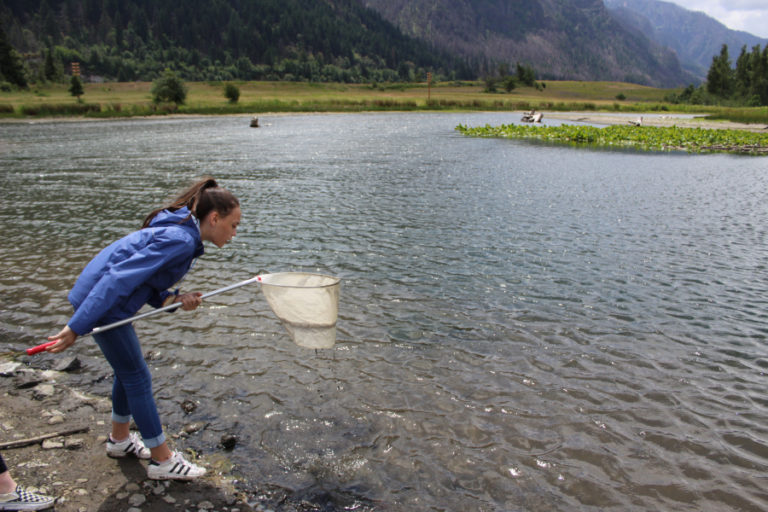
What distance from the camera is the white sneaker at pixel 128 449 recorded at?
546cm

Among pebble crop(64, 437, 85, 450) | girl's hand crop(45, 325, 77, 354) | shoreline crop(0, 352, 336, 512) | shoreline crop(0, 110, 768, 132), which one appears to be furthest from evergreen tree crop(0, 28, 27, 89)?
girl's hand crop(45, 325, 77, 354)

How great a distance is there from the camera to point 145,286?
4.63 metres

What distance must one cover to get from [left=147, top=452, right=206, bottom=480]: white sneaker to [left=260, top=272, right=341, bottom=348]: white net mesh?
5.70 feet

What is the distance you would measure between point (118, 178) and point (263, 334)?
2435 cm

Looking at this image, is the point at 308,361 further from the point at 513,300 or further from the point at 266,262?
the point at 266,262

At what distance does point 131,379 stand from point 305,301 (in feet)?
5.97

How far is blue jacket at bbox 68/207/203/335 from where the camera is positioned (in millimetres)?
4270

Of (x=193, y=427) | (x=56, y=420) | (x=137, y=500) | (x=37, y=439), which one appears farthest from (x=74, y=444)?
(x=137, y=500)

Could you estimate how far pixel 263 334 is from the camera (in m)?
9.19

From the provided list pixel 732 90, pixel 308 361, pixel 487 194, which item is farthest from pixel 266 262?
pixel 732 90

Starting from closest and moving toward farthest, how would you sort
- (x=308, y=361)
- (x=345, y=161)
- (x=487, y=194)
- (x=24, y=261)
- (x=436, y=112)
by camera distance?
(x=308, y=361) < (x=24, y=261) < (x=487, y=194) < (x=345, y=161) < (x=436, y=112)

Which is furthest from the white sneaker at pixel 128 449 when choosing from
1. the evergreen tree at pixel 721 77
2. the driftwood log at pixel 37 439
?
the evergreen tree at pixel 721 77

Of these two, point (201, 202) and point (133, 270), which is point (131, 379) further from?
point (201, 202)

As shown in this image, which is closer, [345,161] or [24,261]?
[24,261]
